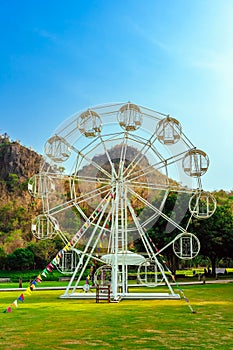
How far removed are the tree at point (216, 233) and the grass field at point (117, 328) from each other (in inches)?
1128

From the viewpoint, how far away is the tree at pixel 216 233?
45.8 m

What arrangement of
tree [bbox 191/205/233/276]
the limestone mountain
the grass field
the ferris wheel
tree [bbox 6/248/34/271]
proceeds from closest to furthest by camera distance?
1. the grass field
2. the ferris wheel
3. tree [bbox 191/205/233/276]
4. tree [bbox 6/248/34/271]
5. the limestone mountain

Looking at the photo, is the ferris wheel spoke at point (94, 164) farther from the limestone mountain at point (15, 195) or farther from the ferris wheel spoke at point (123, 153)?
the limestone mountain at point (15, 195)

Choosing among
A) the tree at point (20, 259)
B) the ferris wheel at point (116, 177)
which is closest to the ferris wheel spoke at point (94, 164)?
the ferris wheel at point (116, 177)

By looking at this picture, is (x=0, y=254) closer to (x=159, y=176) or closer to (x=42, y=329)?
(x=159, y=176)

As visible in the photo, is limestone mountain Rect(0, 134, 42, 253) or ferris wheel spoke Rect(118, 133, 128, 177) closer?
ferris wheel spoke Rect(118, 133, 128, 177)

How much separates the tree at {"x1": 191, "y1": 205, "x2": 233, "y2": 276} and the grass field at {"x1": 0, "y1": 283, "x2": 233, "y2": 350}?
2866 centimetres

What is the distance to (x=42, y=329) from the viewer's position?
468 inches

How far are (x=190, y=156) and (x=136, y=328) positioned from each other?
34.0ft

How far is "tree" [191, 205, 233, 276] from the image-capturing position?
4578 cm

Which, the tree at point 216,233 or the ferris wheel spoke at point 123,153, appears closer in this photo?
the ferris wheel spoke at point 123,153

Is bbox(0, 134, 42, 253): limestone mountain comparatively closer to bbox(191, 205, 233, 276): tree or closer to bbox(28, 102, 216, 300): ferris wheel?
bbox(191, 205, 233, 276): tree

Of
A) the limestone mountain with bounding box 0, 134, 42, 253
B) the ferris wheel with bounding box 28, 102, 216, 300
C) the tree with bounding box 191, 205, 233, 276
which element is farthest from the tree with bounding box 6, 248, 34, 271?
the ferris wheel with bounding box 28, 102, 216, 300

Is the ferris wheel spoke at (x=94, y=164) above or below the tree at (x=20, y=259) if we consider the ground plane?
above
